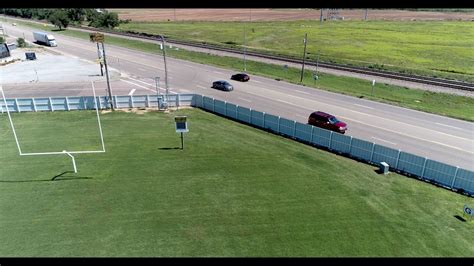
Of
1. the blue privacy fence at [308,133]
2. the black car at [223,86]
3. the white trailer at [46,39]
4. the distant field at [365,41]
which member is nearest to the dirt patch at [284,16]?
the distant field at [365,41]

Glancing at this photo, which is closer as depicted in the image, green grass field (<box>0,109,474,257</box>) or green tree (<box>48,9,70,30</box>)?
green grass field (<box>0,109,474,257</box>)

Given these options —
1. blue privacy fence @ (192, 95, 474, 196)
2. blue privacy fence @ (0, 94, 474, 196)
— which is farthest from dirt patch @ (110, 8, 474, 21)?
blue privacy fence @ (192, 95, 474, 196)

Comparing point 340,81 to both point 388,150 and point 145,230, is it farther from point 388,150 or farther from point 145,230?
point 145,230

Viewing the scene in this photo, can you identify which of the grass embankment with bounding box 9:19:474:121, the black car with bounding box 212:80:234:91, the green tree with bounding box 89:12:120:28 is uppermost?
the green tree with bounding box 89:12:120:28

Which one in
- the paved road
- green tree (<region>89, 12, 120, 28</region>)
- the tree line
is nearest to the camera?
the paved road

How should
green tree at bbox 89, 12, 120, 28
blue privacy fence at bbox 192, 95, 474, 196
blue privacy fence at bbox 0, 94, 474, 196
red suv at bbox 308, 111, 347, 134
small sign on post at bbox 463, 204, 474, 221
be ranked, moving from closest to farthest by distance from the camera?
small sign on post at bbox 463, 204, 474, 221 → blue privacy fence at bbox 192, 95, 474, 196 → blue privacy fence at bbox 0, 94, 474, 196 → red suv at bbox 308, 111, 347, 134 → green tree at bbox 89, 12, 120, 28

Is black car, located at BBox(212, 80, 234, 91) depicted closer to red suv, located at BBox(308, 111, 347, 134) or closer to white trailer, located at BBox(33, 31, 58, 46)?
red suv, located at BBox(308, 111, 347, 134)
